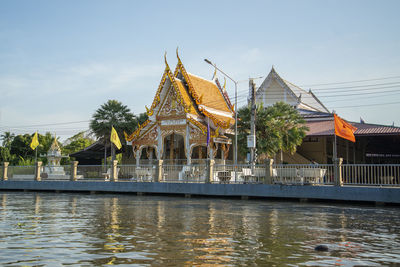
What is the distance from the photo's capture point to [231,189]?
21172mm

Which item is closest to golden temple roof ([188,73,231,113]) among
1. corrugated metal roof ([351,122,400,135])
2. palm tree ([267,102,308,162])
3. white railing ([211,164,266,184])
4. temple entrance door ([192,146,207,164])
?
temple entrance door ([192,146,207,164])

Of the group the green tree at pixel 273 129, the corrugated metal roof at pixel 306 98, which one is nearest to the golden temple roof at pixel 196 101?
the green tree at pixel 273 129

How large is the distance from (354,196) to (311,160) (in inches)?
561

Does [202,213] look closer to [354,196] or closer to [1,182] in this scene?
[354,196]

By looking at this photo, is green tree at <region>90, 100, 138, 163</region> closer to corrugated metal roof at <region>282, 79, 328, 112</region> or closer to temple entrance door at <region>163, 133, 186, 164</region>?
temple entrance door at <region>163, 133, 186, 164</region>

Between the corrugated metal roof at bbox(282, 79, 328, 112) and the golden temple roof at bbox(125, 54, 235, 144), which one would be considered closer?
the golden temple roof at bbox(125, 54, 235, 144)

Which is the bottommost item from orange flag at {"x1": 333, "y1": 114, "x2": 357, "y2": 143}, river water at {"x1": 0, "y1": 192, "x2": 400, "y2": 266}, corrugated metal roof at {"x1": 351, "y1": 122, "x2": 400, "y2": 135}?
river water at {"x1": 0, "y1": 192, "x2": 400, "y2": 266}

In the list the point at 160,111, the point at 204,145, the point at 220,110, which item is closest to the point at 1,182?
the point at 160,111

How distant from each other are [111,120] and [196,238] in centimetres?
3127

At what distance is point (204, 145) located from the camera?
29.9m

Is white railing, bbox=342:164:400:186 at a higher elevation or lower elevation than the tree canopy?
lower

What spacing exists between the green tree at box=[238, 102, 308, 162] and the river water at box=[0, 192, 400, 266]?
41.4ft

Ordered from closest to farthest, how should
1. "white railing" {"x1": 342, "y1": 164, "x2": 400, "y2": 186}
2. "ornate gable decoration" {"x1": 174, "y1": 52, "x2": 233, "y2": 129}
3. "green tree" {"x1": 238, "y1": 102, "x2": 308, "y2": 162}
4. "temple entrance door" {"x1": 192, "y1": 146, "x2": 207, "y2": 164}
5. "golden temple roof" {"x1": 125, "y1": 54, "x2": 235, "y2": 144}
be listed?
"white railing" {"x1": 342, "y1": 164, "x2": 400, "y2": 186}
"green tree" {"x1": 238, "y1": 102, "x2": 308, "y2": 162}
"temple entrance door" {"x1": 192, "y1": 146, "x2": 207, "y2": 164}
"golden temple roof" {"x1": 125, "y1": 54, "x2": 235, "y2": 144}
"ornate gable decoration" {"x1": 174, "y1": 52, "x2": 233, "y2": 129}

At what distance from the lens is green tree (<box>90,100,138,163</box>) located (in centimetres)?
3847
